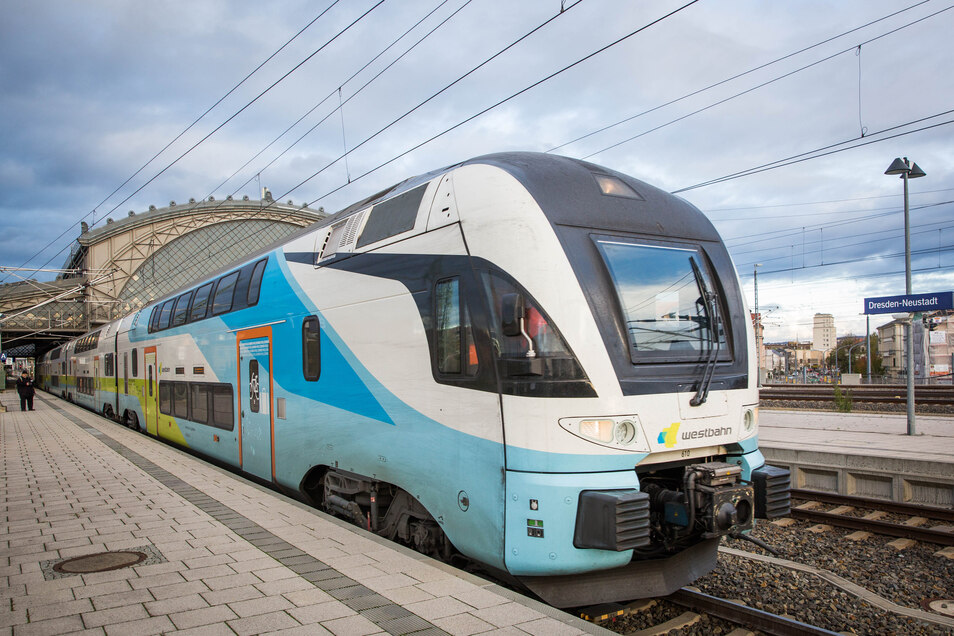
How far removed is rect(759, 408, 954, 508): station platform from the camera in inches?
356

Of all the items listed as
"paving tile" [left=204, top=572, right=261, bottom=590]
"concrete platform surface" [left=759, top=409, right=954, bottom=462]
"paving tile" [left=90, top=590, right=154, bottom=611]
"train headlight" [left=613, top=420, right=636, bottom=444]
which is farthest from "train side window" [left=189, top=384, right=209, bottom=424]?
"concrete platform surface" [left=759, top=409, right=954, bottom=462]

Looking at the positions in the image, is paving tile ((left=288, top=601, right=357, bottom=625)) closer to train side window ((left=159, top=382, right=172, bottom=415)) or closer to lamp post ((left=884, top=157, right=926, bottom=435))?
train side window ((left=159, top=382, right=172, bottom=415))

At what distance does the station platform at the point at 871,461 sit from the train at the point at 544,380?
216 inches

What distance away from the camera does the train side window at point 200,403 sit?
1080cm

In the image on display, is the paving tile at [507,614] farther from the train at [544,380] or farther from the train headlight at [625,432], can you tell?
the train headlight at [625,432]

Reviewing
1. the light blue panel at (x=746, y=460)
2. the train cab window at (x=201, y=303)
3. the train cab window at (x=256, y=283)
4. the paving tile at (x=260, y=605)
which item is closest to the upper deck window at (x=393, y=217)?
the train cab window at (x=256, y=283)

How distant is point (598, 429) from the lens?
4324 millimetres

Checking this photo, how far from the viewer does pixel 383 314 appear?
5.77m

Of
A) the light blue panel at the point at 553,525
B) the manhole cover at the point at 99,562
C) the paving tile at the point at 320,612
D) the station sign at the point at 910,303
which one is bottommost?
the manhole cover at the point at 99,562

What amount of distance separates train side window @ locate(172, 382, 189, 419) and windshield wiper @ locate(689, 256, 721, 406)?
995 centimetres

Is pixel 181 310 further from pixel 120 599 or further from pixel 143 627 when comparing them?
pixel 143 627

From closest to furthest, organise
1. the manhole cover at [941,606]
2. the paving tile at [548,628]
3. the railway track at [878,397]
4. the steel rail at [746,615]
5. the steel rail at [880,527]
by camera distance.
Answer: the paving tile at [548,628]
the steel rail at [746,615]
the manhole cover at [941,606]
the steel rail at [880,527]
the railway track at [878,397]

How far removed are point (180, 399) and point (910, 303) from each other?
14135 mm

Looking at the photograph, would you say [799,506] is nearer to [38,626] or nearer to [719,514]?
[719,514]
